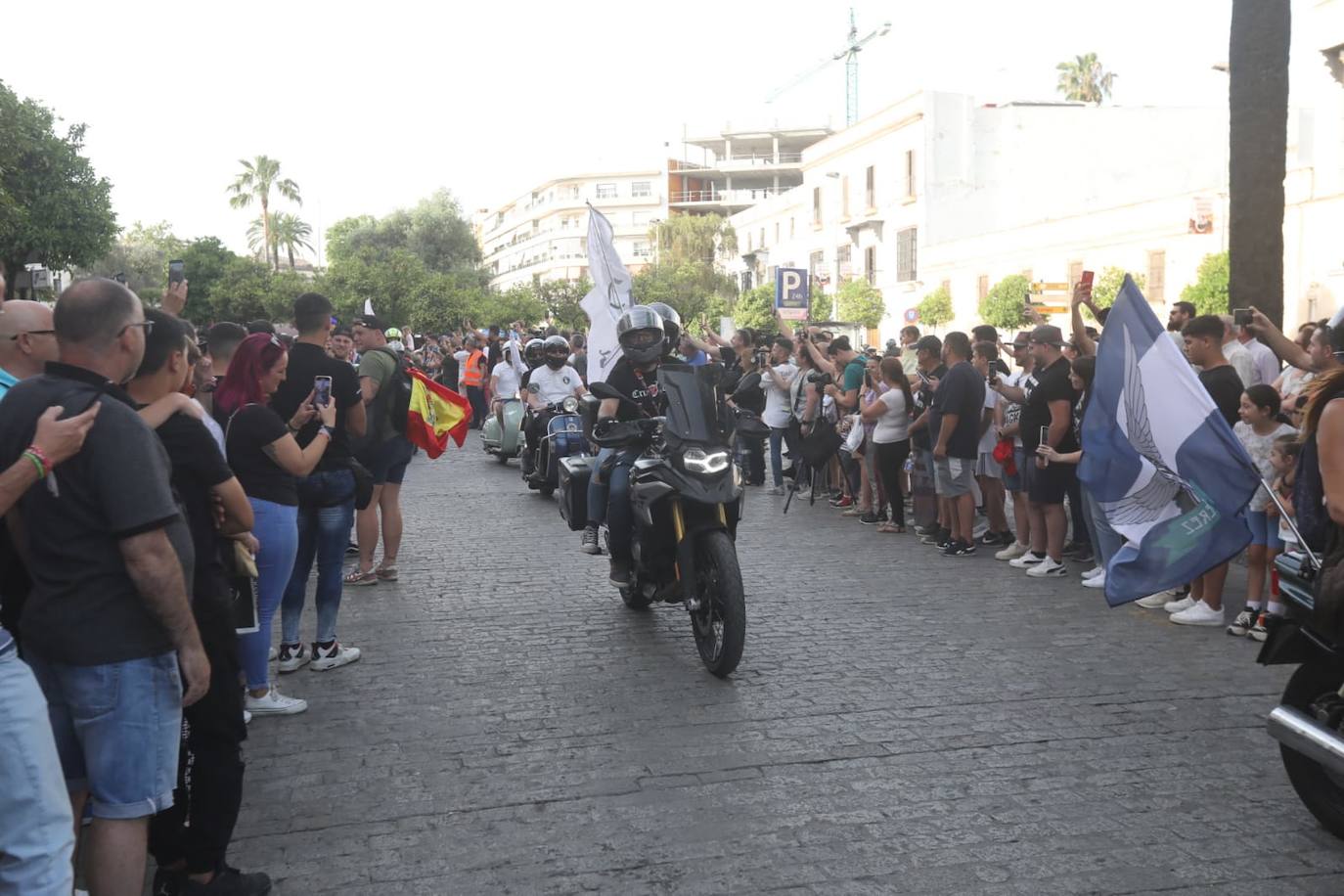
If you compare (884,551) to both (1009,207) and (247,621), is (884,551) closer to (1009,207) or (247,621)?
(247,621)

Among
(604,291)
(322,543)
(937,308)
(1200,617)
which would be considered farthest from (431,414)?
(937,308)

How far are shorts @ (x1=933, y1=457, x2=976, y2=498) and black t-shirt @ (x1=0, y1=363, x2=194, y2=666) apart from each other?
26.8 ft

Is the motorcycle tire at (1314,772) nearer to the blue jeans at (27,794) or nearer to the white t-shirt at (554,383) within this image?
the blue jeans at (27,794)

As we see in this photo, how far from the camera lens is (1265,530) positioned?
300 inches

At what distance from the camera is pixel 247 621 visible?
4867mm

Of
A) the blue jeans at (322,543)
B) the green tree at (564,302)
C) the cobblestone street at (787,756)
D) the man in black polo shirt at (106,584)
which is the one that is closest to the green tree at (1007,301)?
the green tree at (564,302)

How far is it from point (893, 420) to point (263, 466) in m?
7.36

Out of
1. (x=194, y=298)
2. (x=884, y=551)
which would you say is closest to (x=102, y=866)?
(x=884, y=551)

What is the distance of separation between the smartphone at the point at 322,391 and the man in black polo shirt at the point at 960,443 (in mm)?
5974

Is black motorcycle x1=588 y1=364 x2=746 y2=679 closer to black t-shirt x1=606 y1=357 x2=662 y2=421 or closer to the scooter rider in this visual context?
the scooter rider

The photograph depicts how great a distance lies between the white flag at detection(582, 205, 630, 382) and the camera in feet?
46.6

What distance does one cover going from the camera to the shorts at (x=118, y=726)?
10.5ft

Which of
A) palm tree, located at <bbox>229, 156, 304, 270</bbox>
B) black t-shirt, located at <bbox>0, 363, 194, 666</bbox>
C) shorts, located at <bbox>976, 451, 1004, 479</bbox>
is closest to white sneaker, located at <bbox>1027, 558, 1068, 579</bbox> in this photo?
shorts, located at <bbox>976, 451, 1004, 479</bbox>

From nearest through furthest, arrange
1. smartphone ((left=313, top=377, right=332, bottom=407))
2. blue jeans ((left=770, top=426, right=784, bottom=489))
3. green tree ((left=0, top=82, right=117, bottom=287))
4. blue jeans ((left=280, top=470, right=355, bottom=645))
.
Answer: smartphone ((left=313, top=377, right=332, bottom=407))
blue jeans ((left=280, top=470, right=355, bottom=645))
blue jeans ((left=770, top=426, right=784, bottom=489))
green tree ((left=0, top=82, right=117, bottom=287))
